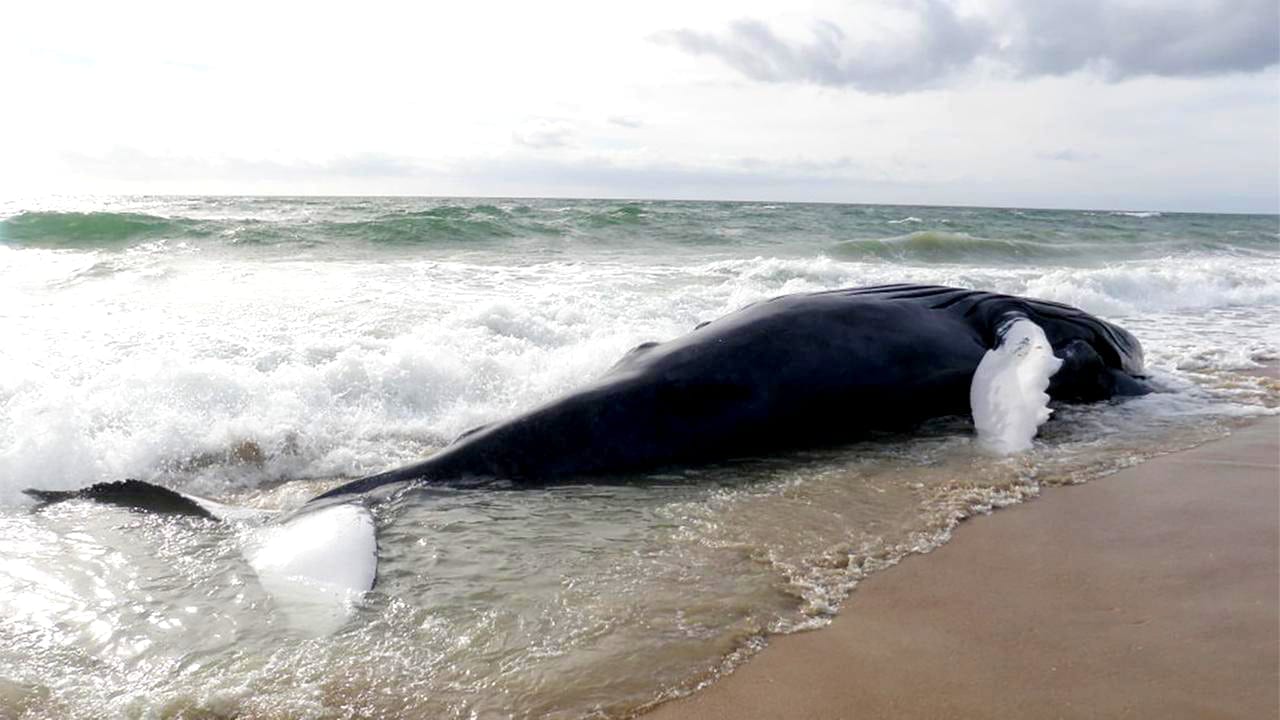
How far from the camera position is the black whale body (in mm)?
4848

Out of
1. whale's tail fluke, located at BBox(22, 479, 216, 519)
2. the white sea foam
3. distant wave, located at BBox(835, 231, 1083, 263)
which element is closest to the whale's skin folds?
whale's tail fluke, located at BBox(22, 479, 216, 519)

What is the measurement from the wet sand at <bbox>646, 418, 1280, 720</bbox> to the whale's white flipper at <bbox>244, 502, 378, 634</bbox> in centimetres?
135

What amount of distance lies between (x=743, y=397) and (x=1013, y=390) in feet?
5.70

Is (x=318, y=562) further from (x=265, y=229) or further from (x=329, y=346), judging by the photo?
(x=265, y=229)

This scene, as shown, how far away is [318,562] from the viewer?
3623mm

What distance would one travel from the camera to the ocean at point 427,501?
2869mm

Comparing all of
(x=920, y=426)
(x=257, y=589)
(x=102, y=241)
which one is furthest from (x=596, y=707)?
(x=102, y=241)

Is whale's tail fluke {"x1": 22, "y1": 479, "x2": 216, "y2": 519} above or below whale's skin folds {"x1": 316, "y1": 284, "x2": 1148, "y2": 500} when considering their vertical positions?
below

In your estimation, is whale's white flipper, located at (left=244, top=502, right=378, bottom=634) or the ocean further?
whale's white flipper, located at (left=244, top=502, right=378, bottom=634)

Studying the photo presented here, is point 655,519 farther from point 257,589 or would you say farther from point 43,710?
point 43,710

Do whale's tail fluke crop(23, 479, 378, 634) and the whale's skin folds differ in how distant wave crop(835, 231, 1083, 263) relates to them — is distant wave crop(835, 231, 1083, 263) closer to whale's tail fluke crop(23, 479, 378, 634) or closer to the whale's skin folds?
the whale's skin folds

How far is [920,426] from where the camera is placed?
5.79 m

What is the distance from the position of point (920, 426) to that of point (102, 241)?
72.9 ft

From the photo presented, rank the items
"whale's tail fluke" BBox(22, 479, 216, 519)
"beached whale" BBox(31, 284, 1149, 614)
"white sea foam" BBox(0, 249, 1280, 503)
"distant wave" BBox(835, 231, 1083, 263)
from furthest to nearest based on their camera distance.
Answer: "distant wave" BBox(835, 231, 1083, 263), "white sea foam" BBox(0, 249, 1280, 503), "beached whale" BBox(31, 284, 1149, 614), "whale's tail fluke" BBox(22, 479, 216, 519)
